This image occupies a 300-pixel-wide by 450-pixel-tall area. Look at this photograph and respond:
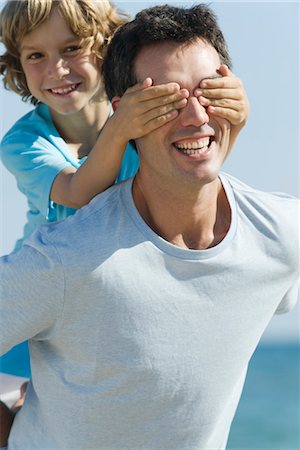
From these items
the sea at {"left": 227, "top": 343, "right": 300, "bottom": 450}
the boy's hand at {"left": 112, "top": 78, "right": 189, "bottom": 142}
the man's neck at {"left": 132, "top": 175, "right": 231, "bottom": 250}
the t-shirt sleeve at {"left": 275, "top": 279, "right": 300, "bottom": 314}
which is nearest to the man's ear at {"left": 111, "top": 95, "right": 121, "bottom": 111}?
the boy's hand at {"left": 112, "top": 78, "right": 189, "bottom": 142}

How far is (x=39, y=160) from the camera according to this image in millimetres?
2705

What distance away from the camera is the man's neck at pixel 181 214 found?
2.16 metres

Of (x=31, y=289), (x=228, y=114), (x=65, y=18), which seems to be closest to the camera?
(x=31, y=289)

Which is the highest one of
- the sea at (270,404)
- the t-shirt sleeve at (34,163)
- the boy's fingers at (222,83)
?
the boy's fingers at (222,83)

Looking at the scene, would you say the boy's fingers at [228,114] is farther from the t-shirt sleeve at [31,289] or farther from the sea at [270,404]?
the sea at [270,404]

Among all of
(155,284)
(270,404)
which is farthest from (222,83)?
(270,404)

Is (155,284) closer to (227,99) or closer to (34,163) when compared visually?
(227,99)

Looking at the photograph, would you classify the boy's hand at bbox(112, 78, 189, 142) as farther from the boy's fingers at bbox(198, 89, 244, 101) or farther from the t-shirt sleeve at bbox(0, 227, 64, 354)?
the t-shirt sleeve at bbox(0, 227, 64, 354)

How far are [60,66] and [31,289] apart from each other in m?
0.96

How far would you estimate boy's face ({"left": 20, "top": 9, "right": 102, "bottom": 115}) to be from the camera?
2713mm

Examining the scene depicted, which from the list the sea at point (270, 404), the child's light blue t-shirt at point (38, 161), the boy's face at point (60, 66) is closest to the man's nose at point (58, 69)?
the boy's face at point (60, 66)

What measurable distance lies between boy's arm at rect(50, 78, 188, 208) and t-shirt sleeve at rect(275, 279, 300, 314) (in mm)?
588

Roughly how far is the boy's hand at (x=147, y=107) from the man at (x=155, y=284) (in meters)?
0.03

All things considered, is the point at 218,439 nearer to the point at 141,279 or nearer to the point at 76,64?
the point at 141,279
